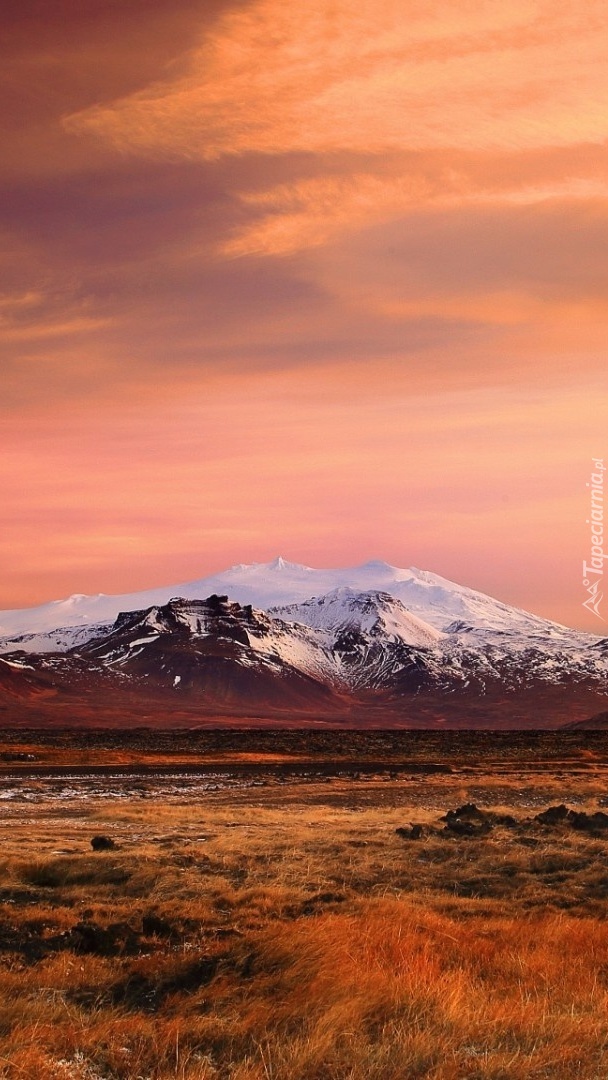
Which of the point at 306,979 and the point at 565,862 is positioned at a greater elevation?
the point at 306,979

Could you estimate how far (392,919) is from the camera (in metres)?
11.9

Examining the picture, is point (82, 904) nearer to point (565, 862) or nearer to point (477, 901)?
point (477, 901)

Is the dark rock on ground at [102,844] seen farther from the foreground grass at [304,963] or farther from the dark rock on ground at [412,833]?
the dark rock on ground at [412,833]

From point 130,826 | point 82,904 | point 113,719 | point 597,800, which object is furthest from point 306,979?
point 113,719

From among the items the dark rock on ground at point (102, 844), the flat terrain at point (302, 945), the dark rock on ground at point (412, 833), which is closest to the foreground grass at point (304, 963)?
the flat terrain at point (302, 945)

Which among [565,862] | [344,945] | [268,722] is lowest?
[268,722]

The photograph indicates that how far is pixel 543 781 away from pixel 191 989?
41.8 meters

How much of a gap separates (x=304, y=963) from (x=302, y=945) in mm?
584

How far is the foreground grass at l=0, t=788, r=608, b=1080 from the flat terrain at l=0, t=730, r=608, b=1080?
0.10 feet

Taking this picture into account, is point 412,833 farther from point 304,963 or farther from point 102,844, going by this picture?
point 304,963

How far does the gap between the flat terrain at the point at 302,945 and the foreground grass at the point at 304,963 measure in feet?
0.10

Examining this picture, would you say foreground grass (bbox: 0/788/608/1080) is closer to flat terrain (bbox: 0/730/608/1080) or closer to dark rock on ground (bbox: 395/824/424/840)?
flat terrain (bbox: 0/730/608/1080)

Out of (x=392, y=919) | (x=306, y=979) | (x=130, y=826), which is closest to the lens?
(x=306, y=979)

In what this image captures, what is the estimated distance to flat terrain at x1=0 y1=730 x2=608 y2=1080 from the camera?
22.7 feet
